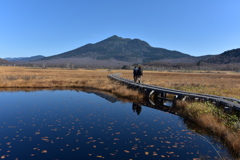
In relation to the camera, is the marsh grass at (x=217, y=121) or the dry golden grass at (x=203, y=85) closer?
the marsh grass at (x=217, y=121)

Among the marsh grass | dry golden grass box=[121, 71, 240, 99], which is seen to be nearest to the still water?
the marsh grass

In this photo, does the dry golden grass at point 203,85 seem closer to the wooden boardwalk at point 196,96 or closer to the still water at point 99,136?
the wooden boardwalk at point 196,96

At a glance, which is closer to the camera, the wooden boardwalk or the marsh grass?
the marsh grass

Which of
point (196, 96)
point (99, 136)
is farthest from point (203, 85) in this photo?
point (99, 136)

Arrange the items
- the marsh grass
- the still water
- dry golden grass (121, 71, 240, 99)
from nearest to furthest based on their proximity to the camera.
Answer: the still water → the marsh grass → dry golden grass (121, 71, 240, 99)

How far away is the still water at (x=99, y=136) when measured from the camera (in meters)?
8.66

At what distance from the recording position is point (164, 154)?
875 centimetres

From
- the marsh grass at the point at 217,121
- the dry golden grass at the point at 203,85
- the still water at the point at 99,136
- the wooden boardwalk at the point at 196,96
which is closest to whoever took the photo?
the still water at the point at 99,136

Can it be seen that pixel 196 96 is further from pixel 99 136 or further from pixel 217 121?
pixel 99 136

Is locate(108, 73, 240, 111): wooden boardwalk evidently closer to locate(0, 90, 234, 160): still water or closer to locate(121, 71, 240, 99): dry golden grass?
locate(0, 90, 234, 160): still water

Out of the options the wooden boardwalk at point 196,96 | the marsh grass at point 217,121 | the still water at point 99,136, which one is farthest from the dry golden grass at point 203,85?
the still water at point 99,136

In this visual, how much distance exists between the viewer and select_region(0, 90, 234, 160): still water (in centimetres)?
866

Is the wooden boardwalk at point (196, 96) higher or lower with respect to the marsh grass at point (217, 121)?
higher

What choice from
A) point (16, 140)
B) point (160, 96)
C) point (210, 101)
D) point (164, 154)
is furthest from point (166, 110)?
point (16, 140)
